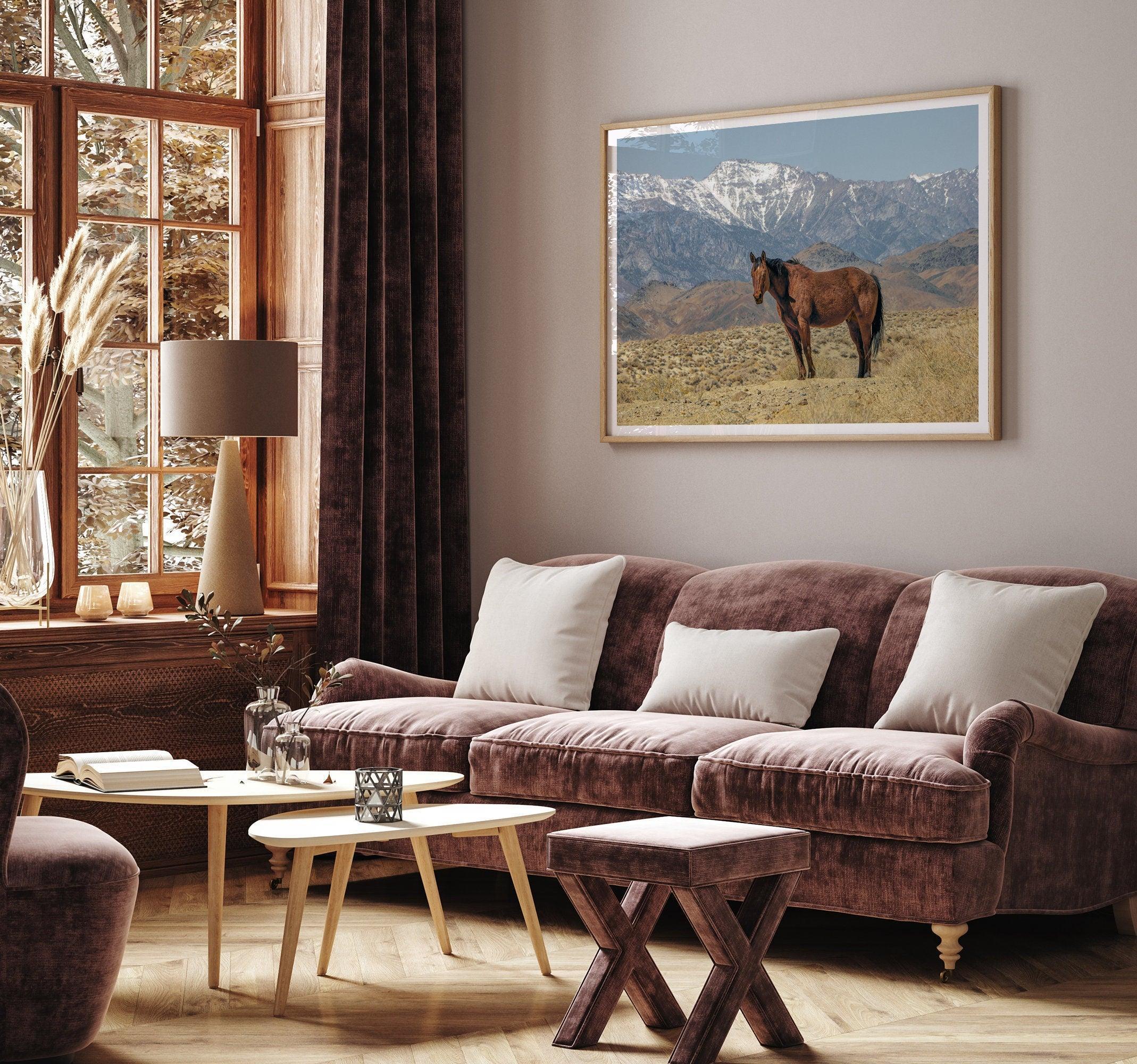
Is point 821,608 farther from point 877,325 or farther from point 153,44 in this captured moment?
point 153,44

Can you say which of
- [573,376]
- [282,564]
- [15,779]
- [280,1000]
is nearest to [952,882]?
[280,1000]

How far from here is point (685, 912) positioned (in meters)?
3.30

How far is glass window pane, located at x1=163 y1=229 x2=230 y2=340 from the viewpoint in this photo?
561 centimetres

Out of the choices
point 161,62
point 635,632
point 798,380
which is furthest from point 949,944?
point 161,62

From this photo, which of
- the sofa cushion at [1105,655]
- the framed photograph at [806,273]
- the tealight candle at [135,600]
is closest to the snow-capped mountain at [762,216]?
the framed photograph at [806,273]

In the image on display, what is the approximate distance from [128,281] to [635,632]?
2.01 meters

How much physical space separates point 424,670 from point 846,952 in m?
1.96

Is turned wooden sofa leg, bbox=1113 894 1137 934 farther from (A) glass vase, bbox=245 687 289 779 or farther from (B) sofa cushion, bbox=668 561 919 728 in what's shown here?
(A) glass vase, bbox=245 687 289 779

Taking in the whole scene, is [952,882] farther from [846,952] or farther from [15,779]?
[15,779]

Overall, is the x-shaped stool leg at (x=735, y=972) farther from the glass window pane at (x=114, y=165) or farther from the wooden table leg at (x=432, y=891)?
the glass window pane at (x=114, y=165)

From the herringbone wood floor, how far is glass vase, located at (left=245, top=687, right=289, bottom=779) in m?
0.46

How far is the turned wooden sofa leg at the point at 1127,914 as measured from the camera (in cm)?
430

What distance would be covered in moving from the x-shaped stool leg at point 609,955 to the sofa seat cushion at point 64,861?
85 centimetres

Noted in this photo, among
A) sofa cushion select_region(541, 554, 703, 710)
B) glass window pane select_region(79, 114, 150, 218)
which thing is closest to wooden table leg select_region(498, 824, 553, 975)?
sofa cushion select_region(541, 554, 703, 710)
